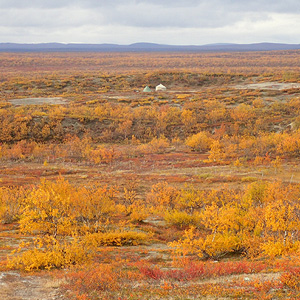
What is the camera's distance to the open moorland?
486 inches

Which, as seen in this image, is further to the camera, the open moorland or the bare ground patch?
the open moorland

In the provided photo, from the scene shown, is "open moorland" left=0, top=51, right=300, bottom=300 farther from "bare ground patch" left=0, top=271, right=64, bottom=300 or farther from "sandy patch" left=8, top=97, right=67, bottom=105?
"sandy patch" left=8, top=97, right=67, bottom=105

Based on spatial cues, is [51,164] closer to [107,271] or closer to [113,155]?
[113,155]

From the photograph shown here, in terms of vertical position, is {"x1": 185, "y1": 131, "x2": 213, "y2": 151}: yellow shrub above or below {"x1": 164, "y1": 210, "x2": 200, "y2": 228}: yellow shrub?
above

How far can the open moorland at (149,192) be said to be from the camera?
12.3 metres

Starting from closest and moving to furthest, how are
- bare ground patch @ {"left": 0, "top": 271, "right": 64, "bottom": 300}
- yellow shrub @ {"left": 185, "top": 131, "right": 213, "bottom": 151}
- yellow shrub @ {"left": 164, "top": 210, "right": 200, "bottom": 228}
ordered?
bare ground patch @ {"left": 0, "top": 271, "right": 64, "bottom": 300}
yellow shrub @ {"left": 164, "top": 210, "right": 200, "bottom": 228}
yellow shrub @ {"left": 185, "top": 131, "right": 213, "bottom": 151}

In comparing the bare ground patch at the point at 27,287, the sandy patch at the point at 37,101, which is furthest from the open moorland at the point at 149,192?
the sandy patch at the point at 37,101

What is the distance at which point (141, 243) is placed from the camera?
18.7m

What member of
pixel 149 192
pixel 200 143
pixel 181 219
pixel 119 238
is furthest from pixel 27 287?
pixel 200 143

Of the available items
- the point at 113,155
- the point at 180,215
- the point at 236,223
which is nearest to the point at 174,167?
the point at 113,155

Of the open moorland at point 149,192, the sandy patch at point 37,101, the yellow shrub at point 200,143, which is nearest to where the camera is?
the open moorland at point 149,192

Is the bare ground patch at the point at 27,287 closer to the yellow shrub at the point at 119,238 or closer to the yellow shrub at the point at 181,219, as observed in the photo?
the yellow shrub at the point at 119,238

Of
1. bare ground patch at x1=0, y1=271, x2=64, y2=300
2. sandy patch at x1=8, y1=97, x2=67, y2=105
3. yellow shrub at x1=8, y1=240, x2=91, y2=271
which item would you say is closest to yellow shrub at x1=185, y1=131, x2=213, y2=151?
yellow shrub at x1=8, y1=240, x2=91, y2=271

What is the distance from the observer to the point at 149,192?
97.6 feet
